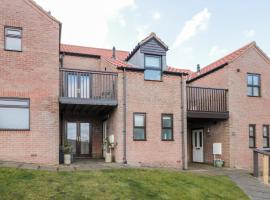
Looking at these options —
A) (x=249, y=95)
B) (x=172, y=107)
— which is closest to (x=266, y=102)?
(x=249, y=95)

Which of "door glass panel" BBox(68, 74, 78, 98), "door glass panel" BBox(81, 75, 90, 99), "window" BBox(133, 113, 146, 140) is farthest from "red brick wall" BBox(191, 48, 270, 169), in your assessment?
"door glass panel" BBox(68, 74, 78, 98)

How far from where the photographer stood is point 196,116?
18094 millimetres

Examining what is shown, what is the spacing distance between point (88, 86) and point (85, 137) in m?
4.55

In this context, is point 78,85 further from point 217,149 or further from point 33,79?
point 217,149

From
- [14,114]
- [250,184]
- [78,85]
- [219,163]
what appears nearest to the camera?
[250,184]

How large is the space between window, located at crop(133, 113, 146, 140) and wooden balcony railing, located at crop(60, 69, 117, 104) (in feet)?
4.63

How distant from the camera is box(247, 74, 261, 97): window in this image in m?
19.6

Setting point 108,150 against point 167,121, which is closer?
point 167,121

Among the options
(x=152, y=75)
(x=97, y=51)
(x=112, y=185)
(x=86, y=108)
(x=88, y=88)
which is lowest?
(x=112, y=185)

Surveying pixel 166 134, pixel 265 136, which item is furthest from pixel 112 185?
pixel 265 136

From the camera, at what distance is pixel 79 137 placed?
19.2 metres

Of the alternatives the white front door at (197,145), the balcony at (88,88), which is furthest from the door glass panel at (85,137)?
the white front door at (197,145)

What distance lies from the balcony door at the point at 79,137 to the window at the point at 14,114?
4.58 meters

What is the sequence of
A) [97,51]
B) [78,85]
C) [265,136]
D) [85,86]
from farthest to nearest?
[97,51] → [265,136] → [85,86] → [78,85]
